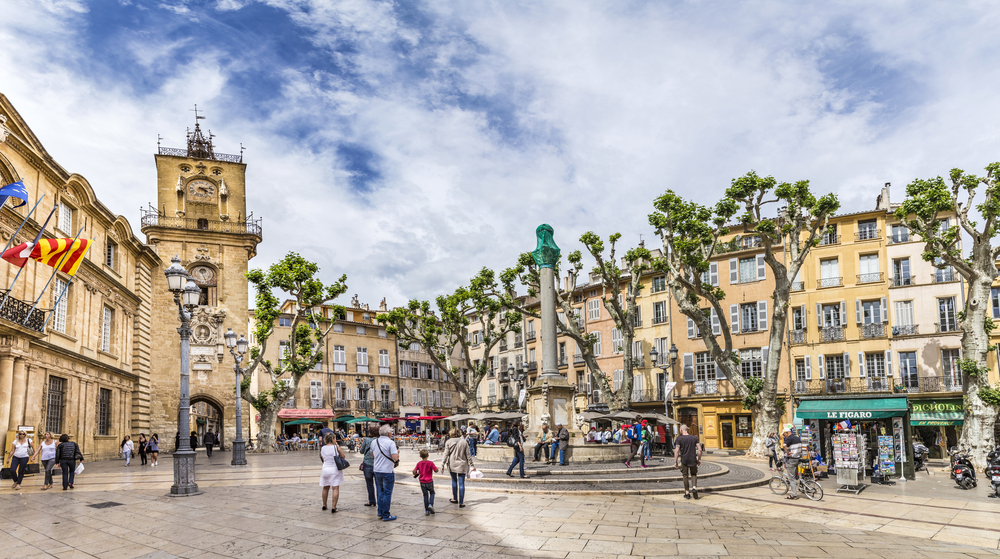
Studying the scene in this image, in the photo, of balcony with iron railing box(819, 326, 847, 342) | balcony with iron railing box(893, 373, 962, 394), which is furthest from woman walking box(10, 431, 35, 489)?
balcony with iron railing box(819, 326, 847, 342)

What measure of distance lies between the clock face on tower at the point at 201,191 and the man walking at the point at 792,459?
124 ft

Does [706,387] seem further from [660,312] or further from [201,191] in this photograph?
[201,191]

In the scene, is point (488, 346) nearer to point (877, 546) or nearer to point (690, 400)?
point (690, 400)

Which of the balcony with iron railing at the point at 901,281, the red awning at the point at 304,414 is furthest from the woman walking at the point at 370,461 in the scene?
the red awning at the point at 304,414

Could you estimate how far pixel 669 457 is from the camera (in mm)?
25750

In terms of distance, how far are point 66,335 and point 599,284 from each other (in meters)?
33.1

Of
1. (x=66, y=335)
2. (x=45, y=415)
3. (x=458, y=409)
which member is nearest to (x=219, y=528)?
(x=45, y=415)

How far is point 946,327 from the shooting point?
33.6 m

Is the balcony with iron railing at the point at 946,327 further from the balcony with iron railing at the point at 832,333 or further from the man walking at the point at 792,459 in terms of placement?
the man walking at the point at 792,459

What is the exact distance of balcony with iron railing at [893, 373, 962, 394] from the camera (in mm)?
32594

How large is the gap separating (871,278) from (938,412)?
7.27 m

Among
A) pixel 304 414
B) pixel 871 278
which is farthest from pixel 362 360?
pixel 871 278

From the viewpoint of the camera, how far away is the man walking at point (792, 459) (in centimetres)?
1413

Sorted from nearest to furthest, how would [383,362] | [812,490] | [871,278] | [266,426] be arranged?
[812,490], [871,278], [266,426], [383,362]
